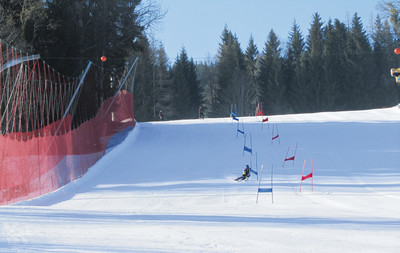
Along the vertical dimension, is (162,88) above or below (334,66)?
below

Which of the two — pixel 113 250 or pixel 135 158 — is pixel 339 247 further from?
pixel 135 158

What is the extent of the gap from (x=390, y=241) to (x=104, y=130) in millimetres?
18881

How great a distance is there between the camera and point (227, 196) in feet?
49.2

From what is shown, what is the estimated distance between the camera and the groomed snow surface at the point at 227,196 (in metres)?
7.74

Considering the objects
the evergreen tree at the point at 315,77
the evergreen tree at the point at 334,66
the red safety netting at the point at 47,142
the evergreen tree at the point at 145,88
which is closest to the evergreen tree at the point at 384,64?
the evergreen tree at the point at 334,66

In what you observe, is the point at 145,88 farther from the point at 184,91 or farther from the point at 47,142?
the point at 47,142

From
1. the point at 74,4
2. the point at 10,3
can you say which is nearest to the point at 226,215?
the point at 10,3

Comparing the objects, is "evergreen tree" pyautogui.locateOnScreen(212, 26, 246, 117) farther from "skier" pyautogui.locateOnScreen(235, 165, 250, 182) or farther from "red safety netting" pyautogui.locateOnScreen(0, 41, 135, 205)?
"skier" pyautogui.locateOnScreen(235, 165, 250, 182)

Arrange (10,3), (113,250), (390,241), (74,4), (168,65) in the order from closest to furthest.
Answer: (113,250) < (390,241) < (10,3) < (74,4) < (168,65)

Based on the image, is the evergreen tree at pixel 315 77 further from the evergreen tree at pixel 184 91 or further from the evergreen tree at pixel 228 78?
the evergreen tree at pixel 184 91

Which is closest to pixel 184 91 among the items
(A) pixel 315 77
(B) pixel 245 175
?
(A) pixel 315 77

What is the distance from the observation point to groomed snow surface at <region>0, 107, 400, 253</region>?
7.74 m

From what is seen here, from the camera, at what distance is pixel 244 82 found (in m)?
78.5

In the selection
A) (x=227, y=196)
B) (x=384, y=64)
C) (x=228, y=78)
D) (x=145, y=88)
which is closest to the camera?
(x=227, y=196)
